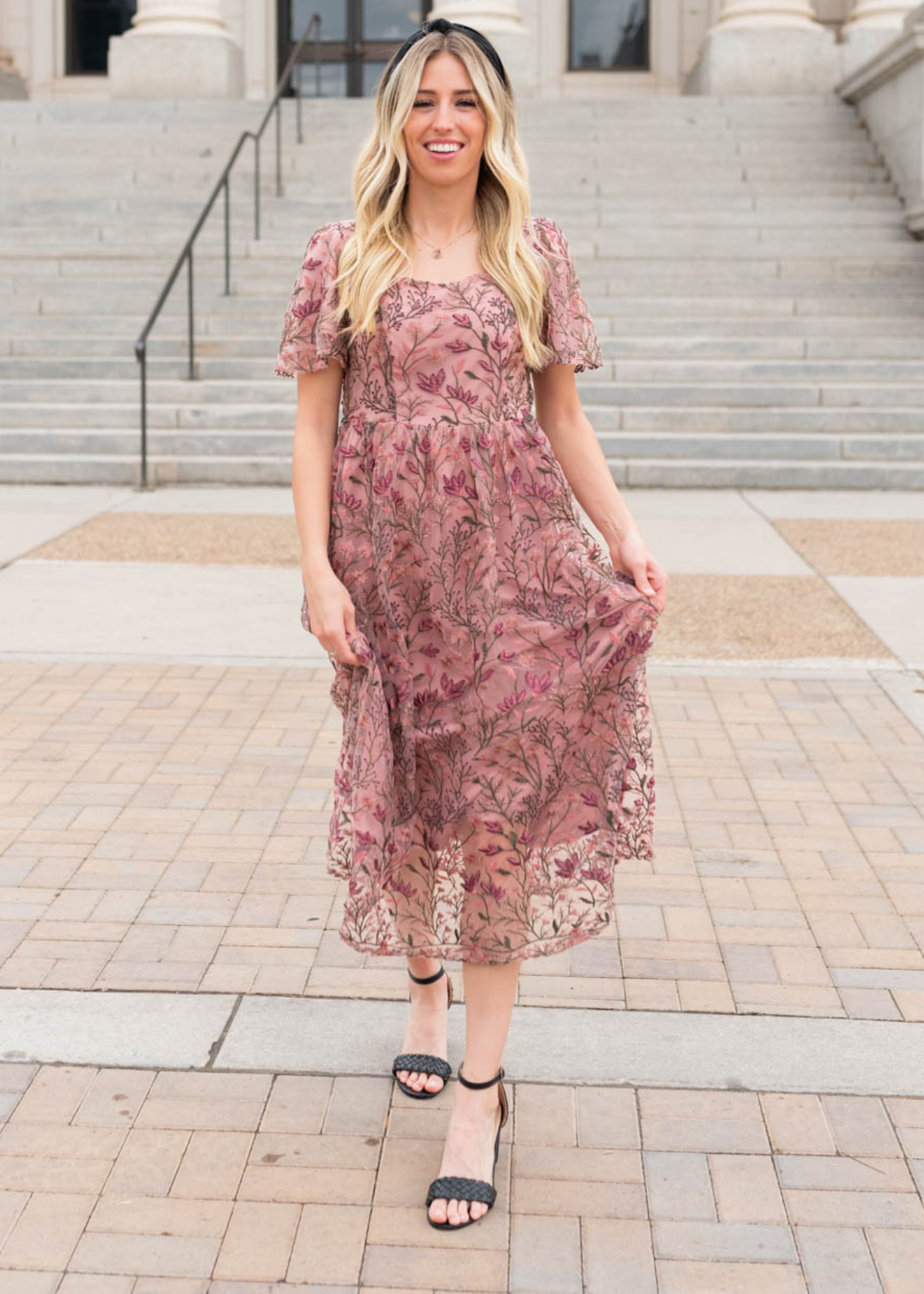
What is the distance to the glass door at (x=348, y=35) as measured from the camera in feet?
75.4

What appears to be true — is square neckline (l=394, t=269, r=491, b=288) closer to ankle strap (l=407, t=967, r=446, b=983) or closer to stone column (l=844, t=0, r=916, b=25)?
ankle strap (l=407, t=967, r=446, b=983)

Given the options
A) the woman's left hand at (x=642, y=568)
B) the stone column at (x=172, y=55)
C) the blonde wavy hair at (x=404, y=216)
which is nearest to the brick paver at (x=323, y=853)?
the woman's left hand at (x=642, y=568)

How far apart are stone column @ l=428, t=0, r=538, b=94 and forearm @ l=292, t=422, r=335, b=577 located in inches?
693

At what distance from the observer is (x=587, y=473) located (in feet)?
9.71

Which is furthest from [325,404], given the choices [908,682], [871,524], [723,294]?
[723,294]

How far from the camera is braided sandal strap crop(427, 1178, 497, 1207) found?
2.73 metres

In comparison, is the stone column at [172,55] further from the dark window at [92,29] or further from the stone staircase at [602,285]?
the dark window at [92,29]

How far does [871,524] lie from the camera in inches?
388

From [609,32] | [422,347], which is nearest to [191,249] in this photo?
[422,347]

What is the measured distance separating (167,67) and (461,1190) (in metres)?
19.0

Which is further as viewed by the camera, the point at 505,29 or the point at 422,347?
the point at 505,29

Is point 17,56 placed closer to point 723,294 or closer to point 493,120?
point 723,294

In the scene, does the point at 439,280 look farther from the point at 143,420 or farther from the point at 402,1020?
the point at 143,420

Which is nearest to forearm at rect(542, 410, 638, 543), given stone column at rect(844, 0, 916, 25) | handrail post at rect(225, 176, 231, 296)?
handrail post at rect(225, 176, 231, 296)
